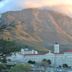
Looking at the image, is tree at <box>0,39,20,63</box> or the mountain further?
the mountain

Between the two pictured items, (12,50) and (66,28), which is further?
(66,28)

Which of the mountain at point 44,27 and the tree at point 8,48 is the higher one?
the mountain at point 44,27

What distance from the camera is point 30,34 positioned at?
427 ft

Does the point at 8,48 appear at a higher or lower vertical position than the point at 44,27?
lower

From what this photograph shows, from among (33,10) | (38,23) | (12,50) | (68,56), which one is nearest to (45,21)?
(38,23)

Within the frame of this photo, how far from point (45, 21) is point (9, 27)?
15250 cm

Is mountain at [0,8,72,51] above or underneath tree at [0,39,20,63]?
above

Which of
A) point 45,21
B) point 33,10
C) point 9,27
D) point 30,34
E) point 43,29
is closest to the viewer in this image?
point 9,27

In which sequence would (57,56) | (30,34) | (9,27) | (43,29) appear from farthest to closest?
(43,29)
(30,34)
(57,56)
(9,27)

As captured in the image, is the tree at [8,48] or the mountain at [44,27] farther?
the mountain at [44,27]

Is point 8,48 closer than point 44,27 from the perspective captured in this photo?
Yes

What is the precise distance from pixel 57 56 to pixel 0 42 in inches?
2637

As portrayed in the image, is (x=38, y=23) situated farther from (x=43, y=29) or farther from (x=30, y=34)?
(x=30, y=34)

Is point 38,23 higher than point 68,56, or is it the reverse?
point 38,23
